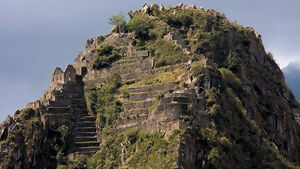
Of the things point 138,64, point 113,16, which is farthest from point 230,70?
point 113,16

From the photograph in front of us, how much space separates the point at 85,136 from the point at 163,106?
52.8 feet

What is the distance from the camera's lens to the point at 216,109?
8725cm

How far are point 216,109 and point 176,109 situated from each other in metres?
6.57

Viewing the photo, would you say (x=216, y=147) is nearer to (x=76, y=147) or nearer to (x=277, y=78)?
(x=76, y=147)

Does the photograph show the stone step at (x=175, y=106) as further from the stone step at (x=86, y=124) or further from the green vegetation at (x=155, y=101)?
the stone step at (x=86, y=124)

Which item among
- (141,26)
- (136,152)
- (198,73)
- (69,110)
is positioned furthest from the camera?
(141,26)

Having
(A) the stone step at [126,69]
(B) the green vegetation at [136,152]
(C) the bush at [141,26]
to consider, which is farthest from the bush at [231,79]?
(B) the green vegetation at [136,152]

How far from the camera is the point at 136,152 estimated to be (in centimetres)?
8481

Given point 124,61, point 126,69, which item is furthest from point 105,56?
point 126,69

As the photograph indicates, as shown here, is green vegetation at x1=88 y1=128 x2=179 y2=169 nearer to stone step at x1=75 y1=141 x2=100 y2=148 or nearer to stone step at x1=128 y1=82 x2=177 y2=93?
stone step at x1=75 y1=141 x2=100 y2=148

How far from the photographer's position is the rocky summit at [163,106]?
8356cm

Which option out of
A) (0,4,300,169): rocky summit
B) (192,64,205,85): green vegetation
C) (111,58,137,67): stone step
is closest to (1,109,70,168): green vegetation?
(0,4,300,169): rocky summit

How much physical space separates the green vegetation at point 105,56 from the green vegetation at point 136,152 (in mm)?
18076

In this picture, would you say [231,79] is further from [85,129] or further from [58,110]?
[58,110]
